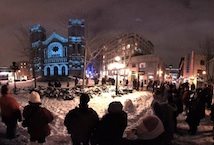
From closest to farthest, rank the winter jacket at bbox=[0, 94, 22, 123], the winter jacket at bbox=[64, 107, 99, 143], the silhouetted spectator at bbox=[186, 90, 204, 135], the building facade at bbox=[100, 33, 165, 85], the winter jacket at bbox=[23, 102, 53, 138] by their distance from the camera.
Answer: the winter jacket at bbox=[64, 107, 99, 143] → the winter jacket at bbox=[23, 102, 53, 138] → the winter jacket at bbox=[0, 94, 22, 123] → the silhouetted spectator at bbox=[186, 90, 204, 135] → the building facade at bbox=[100, 33, 165, 85]

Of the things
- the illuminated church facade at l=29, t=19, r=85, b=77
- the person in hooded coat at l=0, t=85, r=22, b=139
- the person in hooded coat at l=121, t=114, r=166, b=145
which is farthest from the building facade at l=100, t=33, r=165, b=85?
the person in hooded coat at l=121, t=114, r=166, b=145

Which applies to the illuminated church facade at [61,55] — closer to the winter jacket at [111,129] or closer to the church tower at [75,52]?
the church tower at [75,52]

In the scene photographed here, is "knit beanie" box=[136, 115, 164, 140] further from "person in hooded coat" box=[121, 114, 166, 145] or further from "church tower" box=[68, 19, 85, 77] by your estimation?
"church tower" box=[68, 19, 85, 77]

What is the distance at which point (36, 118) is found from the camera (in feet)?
12.3

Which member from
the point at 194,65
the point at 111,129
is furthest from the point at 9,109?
the point at 194,65

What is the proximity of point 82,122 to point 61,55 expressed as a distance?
60.6 meters

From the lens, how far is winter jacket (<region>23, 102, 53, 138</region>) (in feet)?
12.3

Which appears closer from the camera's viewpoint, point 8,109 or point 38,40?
point 8,109

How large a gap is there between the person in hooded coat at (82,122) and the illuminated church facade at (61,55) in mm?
57332

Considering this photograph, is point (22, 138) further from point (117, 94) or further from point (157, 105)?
point (117, 94)

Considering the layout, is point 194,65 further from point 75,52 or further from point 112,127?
point 75,52

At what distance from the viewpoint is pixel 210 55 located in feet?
106

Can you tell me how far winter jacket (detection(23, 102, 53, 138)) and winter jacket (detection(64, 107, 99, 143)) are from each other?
0.57m

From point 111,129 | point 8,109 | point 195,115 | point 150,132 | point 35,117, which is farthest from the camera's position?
point 195,115
